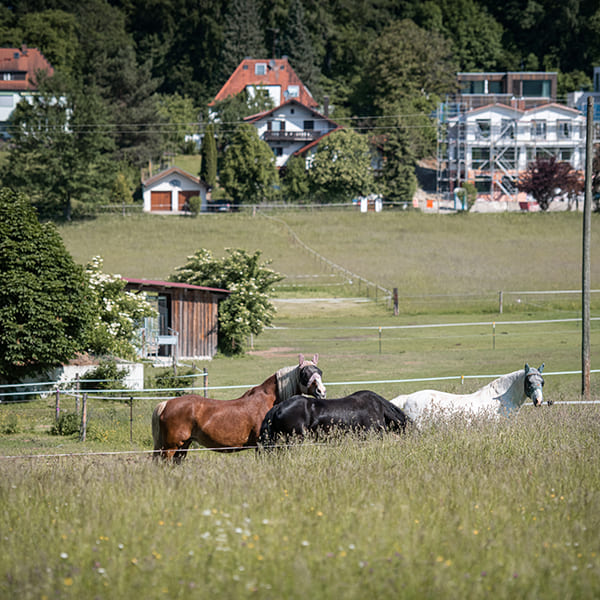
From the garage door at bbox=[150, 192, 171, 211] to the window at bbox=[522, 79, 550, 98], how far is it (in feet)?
189

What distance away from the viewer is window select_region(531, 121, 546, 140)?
96.5 m

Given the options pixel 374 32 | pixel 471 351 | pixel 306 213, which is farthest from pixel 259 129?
pixel 471 351

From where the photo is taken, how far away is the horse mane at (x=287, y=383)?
41.1ft

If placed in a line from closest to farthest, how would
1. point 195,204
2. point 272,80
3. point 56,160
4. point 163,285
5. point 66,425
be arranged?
point 66,425
point 163,285
point 56,160
point 195,204
point 272,80

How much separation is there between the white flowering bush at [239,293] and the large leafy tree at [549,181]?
5432 centimetres

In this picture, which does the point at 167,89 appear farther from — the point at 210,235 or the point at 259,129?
the point at 210,235

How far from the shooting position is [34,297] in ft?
75.3

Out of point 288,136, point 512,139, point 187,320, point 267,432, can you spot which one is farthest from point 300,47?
point 267,432

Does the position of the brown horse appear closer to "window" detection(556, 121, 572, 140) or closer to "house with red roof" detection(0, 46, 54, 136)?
"window" detection(556, 121, 572, 140)

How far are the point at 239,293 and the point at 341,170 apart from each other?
5553 cm

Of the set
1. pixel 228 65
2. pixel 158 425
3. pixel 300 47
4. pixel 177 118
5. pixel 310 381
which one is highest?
pixel 300 47

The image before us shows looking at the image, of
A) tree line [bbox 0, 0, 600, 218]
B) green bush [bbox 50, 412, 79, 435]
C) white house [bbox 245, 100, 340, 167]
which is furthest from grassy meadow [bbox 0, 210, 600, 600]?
white house [bbox 245, 100, 340, 167]

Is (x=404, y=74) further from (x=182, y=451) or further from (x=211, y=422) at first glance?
(x=182, y=451)

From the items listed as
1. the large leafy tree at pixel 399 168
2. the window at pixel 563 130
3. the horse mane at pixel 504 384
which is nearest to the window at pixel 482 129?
the window at pixel 563 130
